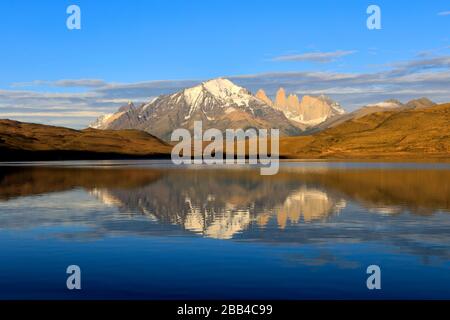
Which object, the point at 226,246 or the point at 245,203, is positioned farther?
the point at 245,203

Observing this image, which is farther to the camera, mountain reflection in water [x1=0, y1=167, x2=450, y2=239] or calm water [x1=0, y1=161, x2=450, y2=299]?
mountain reflection in water [x1=0, y1=167, x2=450, y2=239]

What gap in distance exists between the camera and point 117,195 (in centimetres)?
8012

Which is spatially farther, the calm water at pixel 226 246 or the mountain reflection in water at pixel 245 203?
the mountain reflection in water at pixel 245 203

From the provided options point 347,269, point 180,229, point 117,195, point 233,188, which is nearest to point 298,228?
point 180,229

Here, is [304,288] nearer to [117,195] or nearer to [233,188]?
[117,195]

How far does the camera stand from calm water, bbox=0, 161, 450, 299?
26781 millimetres

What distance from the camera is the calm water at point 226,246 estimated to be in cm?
2678

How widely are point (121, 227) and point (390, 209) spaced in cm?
2806

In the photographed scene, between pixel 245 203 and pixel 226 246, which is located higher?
pixel 245 203

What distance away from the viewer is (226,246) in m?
38.6

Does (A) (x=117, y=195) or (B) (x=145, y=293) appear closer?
(B) (x=145, y=293)
